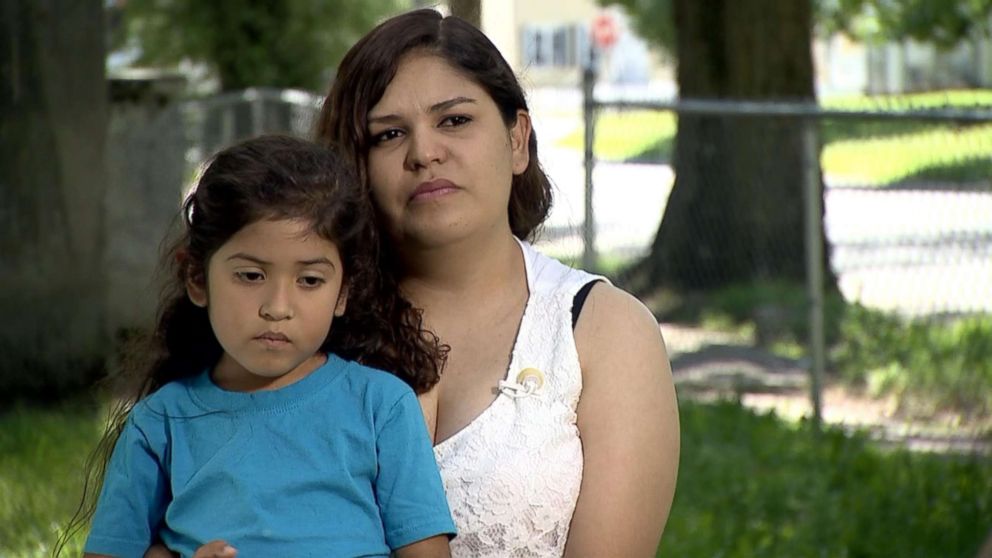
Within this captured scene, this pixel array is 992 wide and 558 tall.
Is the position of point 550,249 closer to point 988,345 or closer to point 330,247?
point 988,345

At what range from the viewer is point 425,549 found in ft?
8.34

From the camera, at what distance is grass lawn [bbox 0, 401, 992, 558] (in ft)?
17.8

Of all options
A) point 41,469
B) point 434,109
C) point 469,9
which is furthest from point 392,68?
point 41,469

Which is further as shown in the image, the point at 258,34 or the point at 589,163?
the point at 258,34

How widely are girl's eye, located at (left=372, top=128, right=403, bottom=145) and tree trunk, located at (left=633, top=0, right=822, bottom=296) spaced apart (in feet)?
23.5

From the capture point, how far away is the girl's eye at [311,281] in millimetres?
2561

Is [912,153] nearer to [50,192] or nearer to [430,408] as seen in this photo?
[50,192]

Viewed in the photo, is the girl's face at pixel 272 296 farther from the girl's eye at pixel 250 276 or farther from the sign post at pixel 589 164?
the sign post at pixel 589 164

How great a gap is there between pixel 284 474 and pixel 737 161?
782 cm

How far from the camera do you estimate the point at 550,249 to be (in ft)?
34.6

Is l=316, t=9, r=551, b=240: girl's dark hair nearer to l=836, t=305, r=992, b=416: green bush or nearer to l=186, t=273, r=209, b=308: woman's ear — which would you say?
l=186, t=273, r=209, b=308: woman's ear

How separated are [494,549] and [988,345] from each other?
147 inches

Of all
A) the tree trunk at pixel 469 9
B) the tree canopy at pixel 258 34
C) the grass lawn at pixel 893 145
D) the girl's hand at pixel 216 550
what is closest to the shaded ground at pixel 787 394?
the grass lawn at pixel 893 145

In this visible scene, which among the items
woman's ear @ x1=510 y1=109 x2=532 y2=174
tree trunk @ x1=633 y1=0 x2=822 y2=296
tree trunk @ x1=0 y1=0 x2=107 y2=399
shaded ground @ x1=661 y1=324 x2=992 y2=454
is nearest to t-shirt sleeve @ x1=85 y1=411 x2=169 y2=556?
woman's ear @ x1=510 y1=109 x2=532 y2=174
